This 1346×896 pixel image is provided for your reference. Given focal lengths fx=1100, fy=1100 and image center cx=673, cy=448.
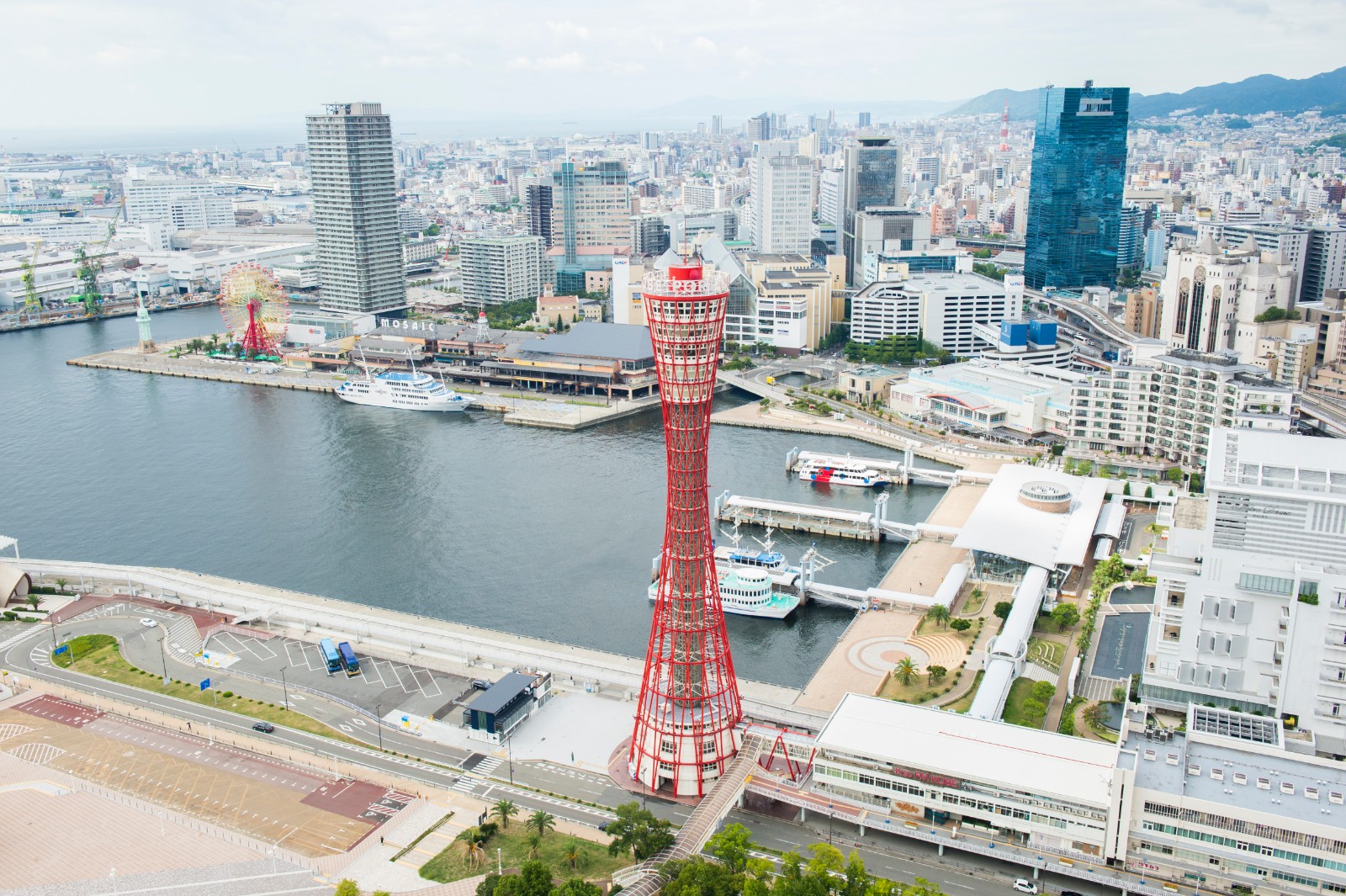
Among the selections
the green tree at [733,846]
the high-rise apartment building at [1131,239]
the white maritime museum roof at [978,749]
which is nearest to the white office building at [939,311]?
the high-rise apartment building at [1131,239]

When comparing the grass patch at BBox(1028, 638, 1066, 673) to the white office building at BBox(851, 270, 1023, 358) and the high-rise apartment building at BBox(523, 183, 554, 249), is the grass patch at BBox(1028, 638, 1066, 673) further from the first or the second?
the high-rise apartment building at BBox(523, 183, 554, 249)

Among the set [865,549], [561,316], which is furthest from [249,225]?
[865,549]

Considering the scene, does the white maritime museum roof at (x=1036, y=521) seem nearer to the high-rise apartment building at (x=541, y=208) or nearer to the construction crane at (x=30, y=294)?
the high-rise apartment building at (x=541, y=208)

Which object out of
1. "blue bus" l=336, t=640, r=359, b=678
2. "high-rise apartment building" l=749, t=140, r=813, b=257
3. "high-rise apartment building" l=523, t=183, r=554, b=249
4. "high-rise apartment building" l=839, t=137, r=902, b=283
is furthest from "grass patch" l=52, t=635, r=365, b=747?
"high-rise apartment building" l=839, t=137, r=902, b=283

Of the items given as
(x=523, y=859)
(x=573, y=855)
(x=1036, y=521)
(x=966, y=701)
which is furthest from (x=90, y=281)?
(x=966, y=701)

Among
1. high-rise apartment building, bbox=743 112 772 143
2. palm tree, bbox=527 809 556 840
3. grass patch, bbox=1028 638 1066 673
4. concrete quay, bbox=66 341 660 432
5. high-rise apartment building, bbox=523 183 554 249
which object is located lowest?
grass patch, bbox=1028 638 1066 673

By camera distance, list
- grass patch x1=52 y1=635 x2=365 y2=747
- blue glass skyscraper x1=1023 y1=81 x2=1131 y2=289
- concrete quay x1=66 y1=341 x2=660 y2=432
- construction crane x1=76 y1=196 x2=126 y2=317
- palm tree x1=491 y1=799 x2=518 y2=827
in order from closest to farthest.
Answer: palm tree x1=491 y1=799 x2=518 y2=827, grass patch x1=52 y1=635 x2=365 y2=747, concrete quay x1=66 y1=341 x2=660 y2=432, blue glass skyscraper x1=1023 y1=81 x2=1131 y2=289, construction crane x1=76 y1=196 x2=126 y2=317

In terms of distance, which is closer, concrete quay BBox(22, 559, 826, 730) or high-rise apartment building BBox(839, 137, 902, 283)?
concrete quay BBox(22, 559, 826, 730)

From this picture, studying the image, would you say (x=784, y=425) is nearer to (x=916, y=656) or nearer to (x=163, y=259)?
(x=916, y=656)
